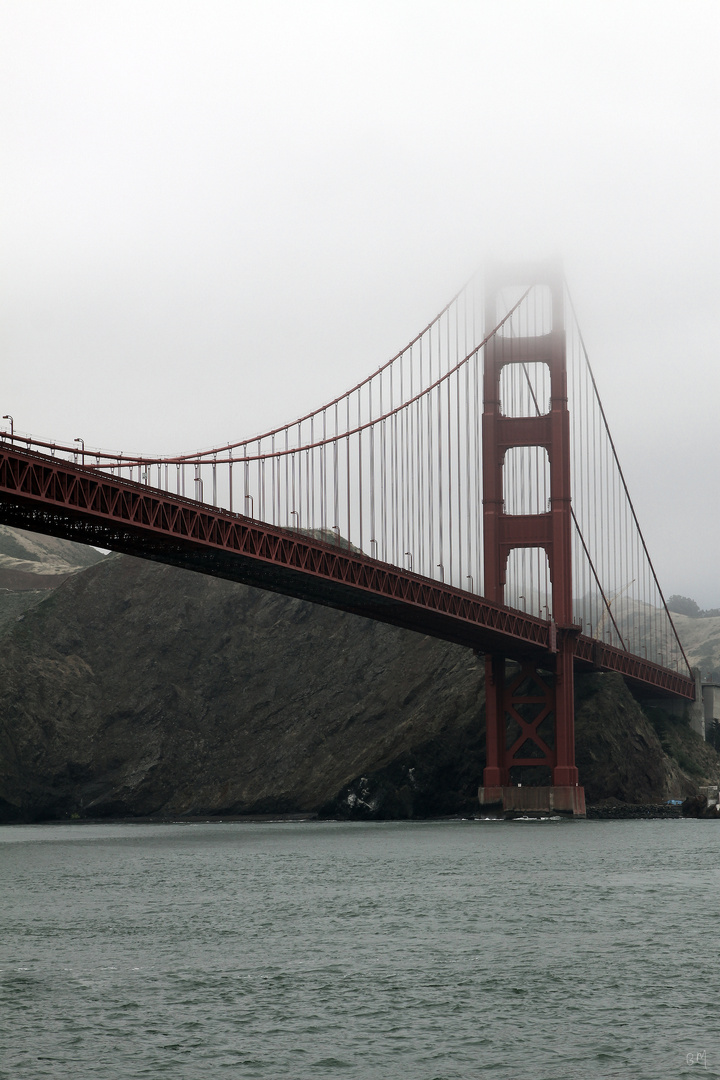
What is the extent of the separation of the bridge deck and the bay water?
1120 centimetres

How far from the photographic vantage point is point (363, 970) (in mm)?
23688

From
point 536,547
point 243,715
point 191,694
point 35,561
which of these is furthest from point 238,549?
point 35,561

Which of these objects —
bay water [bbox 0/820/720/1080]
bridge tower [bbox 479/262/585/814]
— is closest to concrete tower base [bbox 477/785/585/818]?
bridge tower [bbox 479/262/585/814]

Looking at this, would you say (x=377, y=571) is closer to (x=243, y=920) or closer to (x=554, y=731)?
(x=554, y=731)

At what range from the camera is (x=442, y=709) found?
86.6 metres

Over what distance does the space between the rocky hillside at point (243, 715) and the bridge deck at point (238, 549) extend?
10.2 m

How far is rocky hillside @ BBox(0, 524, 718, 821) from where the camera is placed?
8356 cm

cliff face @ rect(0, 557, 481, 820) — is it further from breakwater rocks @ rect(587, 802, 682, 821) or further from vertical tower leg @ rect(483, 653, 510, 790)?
breakwater rocks @ rect(587, 802, 682, 821)

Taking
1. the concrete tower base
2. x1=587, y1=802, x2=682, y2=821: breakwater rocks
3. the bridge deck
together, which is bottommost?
x1=587, y1=802, x2=682, y2=821: breakwater rocks

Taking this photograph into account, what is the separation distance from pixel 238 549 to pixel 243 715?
51309 mm

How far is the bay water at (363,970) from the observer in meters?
17.2

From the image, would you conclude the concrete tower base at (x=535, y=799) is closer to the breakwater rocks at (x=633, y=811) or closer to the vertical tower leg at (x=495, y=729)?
the vertical tower leg at (x=495, y=729)

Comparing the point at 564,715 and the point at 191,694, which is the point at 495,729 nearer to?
the point at 564,715

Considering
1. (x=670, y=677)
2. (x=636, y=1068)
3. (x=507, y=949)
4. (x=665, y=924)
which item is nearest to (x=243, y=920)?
(x=507, y=949)
